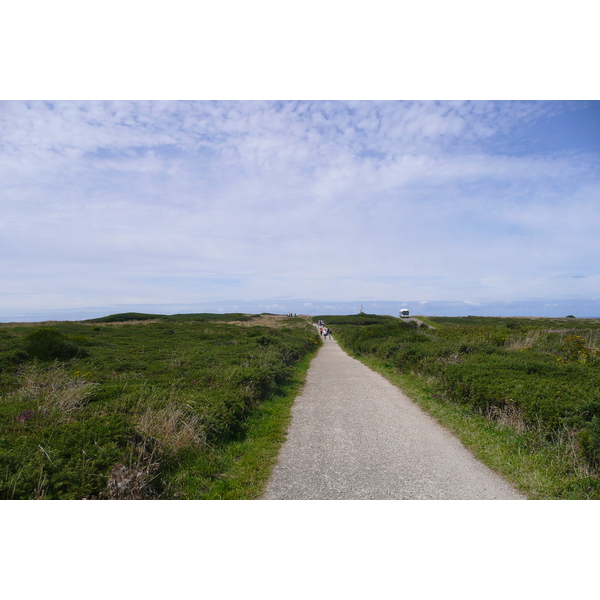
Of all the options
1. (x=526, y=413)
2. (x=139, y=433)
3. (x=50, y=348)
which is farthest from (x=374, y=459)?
(x=50, y=348)

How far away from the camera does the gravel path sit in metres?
4.98

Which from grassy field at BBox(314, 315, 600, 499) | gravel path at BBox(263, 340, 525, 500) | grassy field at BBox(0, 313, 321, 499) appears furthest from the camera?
grassy field at BBox(314, 315, 600, 499)

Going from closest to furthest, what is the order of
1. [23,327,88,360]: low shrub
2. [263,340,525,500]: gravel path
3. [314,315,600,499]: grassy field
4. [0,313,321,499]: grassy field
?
[0,313,321,499]: grassy field → [263,340,525,500]: gravel path → [314,315,600,499]: grassy field → [23,327,88,360]: low shrub

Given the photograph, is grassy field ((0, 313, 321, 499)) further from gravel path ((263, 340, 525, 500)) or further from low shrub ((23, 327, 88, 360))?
low shrub ((23, 327, 88, 360))

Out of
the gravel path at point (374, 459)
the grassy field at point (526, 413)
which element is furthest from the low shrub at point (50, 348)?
the grassy field at point (526, 413)

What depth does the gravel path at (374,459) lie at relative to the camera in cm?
498

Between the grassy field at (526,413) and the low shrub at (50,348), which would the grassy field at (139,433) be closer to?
the low shrub at (50,348)

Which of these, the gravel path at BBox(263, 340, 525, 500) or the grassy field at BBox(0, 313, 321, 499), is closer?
the grassy field at BBox(0, 313, 321, 499)

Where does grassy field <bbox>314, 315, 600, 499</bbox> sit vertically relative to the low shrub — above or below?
below

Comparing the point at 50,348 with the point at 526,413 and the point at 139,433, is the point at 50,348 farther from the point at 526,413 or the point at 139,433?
the point at 526,413

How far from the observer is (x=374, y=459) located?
6117 millimetres

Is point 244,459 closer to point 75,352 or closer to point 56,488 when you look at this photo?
point 56,488

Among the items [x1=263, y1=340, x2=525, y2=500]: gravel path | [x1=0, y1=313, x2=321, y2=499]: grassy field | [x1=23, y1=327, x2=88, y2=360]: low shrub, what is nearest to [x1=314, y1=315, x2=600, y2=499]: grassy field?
[x1=263, y1=340, x2=525, y2=500]: gravel path

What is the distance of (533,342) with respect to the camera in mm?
18516
